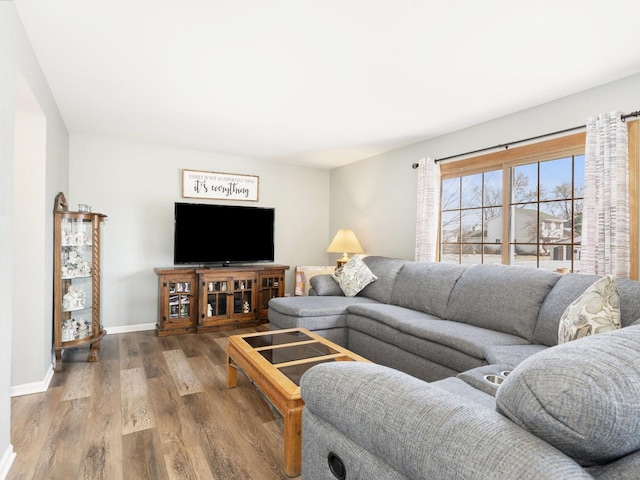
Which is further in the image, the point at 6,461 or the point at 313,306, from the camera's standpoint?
the point at 313,306

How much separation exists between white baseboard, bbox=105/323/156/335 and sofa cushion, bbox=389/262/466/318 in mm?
3050

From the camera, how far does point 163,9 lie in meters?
1.87

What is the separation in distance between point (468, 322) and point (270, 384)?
70.7 inches

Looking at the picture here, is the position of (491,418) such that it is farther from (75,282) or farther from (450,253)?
(75,282)

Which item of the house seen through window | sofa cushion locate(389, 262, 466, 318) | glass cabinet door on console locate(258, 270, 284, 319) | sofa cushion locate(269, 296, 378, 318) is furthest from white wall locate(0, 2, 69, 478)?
the house seen through window

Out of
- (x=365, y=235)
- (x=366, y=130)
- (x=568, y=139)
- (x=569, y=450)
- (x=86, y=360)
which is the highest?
(x=366, y=130)

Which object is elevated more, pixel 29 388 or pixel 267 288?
pixel 267 288

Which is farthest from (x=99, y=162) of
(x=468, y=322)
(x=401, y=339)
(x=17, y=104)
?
(x=468, y=322)

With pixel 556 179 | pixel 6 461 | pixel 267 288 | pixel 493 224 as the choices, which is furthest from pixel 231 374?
pixel 556 179

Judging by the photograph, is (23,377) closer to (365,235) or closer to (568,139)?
(365,235)

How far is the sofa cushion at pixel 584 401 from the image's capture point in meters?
0.65

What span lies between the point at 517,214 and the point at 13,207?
4.04 metres

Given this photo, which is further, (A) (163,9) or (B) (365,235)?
(B) (365,235)

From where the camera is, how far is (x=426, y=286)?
351cm
